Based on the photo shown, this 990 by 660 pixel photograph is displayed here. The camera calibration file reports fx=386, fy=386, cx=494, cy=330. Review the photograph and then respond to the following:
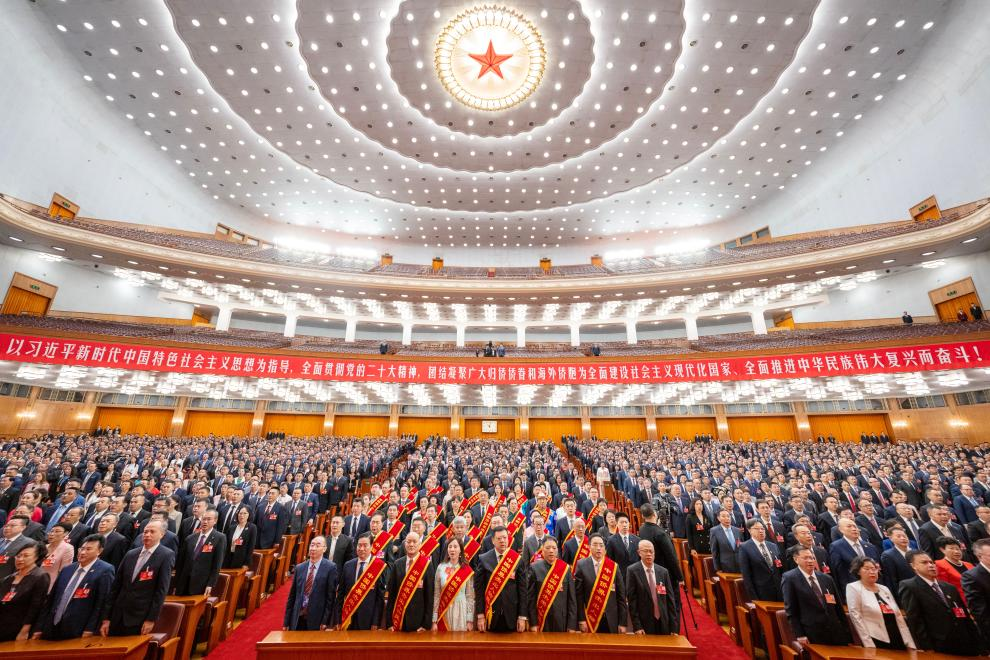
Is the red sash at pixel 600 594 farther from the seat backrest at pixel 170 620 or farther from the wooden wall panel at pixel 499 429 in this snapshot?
the wooden wall panel at pixel 499 429

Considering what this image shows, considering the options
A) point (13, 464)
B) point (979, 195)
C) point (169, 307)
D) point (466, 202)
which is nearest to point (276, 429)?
point (169, 307)

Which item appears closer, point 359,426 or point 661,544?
point 661,544

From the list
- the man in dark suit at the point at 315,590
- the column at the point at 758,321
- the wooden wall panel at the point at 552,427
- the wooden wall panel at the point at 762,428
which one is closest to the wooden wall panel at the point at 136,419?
the wooden wall panel at the point at 552,427

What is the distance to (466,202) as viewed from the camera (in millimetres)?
21297

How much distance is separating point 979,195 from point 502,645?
67.2 feet

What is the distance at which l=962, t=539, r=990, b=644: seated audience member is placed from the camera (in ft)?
8.64

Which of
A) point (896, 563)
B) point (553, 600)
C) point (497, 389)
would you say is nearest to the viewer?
point (553, 600)

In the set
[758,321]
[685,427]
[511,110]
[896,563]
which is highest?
[511,110]

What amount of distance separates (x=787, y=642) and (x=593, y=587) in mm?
1487

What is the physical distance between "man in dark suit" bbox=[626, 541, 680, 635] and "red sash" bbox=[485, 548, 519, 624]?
3.27 ft

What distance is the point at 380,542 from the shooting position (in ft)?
12.4

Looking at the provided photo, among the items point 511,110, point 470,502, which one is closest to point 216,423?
point 470,502

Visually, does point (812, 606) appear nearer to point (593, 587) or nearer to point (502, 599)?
point (593, 587)

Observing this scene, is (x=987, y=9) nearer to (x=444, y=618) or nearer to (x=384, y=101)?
(x=384, y=101)
